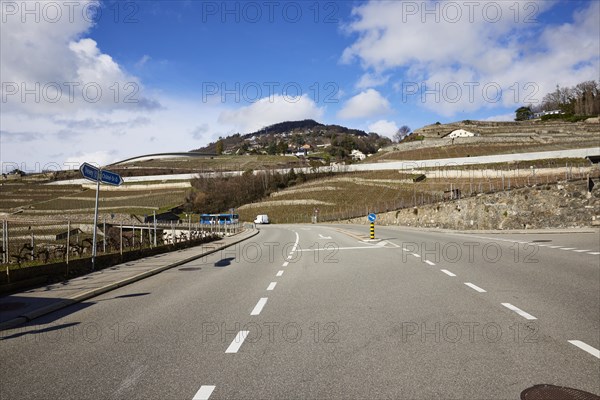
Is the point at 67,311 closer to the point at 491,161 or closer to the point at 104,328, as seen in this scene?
the point at 104,328

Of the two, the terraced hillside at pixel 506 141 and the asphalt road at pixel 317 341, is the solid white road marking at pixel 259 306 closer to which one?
the asphalt road at pixel 317 341

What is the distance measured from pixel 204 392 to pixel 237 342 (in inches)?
63.0

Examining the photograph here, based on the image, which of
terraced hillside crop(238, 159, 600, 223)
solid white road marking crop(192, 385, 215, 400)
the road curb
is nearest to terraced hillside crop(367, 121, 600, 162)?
terraced hillside crop(238, 159, 600, 223)

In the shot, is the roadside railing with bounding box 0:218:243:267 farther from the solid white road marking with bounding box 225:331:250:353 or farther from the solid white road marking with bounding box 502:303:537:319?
the solid white road marking with bounding box 502:303:537:319

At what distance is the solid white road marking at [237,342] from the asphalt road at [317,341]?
0.05 feet

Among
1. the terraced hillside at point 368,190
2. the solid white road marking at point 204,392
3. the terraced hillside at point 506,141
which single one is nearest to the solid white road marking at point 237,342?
the solid white road marking at point 204,392

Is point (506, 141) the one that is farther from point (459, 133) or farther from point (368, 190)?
point (368, 190)

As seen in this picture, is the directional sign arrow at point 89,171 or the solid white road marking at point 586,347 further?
the directional sign arrow at point 89,171

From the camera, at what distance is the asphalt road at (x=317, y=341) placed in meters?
4.27

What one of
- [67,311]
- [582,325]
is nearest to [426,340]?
[582,325]

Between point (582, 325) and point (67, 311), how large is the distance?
8.99 meters

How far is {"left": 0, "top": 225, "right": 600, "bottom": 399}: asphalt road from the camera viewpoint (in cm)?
427

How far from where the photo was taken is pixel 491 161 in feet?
278

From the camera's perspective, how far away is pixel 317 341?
5.70 meters
